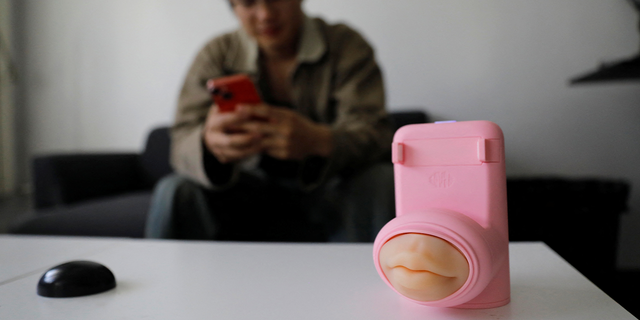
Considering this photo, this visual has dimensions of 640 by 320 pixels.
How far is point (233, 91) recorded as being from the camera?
753mm

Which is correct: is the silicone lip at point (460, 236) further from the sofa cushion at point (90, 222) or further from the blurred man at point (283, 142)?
the sofa cushion at point (90, 222)

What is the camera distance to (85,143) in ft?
6.56

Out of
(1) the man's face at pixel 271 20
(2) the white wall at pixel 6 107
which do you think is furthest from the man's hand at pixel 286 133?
(2) the white wall at pixel 6 107

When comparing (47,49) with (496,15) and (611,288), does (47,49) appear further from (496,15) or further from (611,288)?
(611,288)

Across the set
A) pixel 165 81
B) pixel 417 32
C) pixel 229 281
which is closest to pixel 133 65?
pixel 165 81

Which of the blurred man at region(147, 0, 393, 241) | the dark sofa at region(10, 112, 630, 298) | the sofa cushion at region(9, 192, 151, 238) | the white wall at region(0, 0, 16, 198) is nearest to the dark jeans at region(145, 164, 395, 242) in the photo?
the blurred man at region(147, 0, 393, 241)

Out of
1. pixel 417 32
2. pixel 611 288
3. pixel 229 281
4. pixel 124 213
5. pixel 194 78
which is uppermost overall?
pixel 417 32

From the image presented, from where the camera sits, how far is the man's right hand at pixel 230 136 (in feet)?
2.60

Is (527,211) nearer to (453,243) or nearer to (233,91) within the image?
(233,91)

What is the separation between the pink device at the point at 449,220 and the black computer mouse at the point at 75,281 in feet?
0.75

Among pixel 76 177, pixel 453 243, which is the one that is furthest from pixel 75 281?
pixel 76 177

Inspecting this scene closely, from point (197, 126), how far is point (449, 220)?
0.81 meters

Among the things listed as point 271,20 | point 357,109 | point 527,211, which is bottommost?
point 527,211

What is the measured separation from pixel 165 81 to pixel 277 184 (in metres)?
1.07
